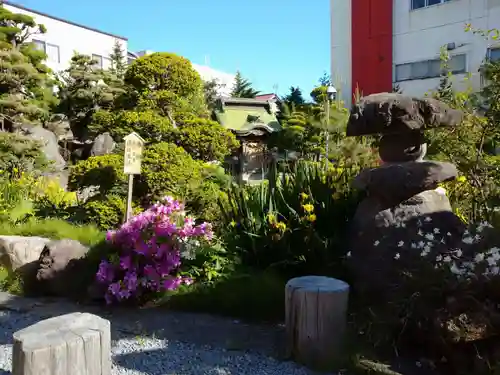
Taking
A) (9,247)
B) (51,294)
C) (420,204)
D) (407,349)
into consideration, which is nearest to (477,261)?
(407,349)

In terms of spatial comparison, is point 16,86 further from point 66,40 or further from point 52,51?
point 66,40

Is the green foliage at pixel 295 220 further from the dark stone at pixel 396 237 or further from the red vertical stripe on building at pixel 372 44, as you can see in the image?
the red vertical stripe on building at pixel 372 44

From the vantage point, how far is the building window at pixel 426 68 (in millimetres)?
11758

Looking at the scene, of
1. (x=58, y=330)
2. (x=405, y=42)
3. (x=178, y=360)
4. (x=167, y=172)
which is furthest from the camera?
(x=405, y=42)

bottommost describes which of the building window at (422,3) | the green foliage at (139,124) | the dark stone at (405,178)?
the dark stone at (405,178)

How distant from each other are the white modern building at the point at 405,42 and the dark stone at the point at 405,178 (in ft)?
28.0

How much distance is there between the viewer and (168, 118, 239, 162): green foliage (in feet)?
19.4

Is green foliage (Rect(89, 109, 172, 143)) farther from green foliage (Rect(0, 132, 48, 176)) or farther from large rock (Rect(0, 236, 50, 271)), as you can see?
green foliage (Rect(0, 132, 48, 176))

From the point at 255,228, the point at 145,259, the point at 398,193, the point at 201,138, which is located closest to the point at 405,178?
the point at 398,193

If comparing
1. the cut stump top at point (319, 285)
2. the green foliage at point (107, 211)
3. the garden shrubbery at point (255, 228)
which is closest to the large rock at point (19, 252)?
the garden shrubbery at point (255, 228)

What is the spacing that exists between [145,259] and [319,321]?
1.57 meters

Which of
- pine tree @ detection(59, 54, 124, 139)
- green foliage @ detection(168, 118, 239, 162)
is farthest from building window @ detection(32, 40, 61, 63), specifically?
green foliage @ detection(168, 118, 239, 162)

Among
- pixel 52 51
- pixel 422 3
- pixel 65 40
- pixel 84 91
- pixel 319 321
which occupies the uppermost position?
pixel 65 40

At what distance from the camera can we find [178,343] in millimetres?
3006
